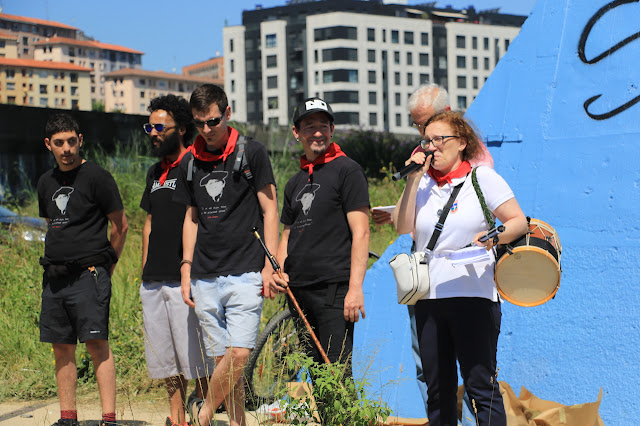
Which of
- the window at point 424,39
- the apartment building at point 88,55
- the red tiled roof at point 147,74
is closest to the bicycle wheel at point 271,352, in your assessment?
the window at point 424,39

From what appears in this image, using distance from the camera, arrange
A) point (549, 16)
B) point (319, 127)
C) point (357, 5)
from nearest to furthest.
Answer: point (319, 127) → point (549, 16) → point (357, 5)

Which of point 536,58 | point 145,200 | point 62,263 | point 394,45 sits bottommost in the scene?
point 62,263

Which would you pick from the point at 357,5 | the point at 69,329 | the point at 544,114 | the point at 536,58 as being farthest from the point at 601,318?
the point at 357,5

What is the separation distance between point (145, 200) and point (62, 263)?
635 mm

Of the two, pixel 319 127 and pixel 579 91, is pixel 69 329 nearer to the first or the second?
pixel 319 127

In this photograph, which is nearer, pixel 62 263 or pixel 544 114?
pixel 62 263

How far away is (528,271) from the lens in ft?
11.7

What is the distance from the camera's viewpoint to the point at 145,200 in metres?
5.04

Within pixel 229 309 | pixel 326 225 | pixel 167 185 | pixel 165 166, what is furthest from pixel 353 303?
pixel 165 166

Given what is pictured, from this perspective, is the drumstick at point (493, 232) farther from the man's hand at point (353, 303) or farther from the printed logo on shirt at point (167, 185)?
the printed logo on shirt at point (167, 185)

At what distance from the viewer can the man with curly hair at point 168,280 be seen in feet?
15.6

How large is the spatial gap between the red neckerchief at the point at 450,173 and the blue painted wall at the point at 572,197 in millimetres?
1569

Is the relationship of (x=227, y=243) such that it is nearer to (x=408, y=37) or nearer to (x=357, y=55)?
(x=357, y=55)

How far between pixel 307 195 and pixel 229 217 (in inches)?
18.4
